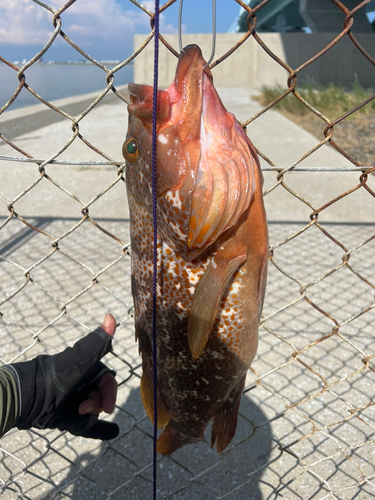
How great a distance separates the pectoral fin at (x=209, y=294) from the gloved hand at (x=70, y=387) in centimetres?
62

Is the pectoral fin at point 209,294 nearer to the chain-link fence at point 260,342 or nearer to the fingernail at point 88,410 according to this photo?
the chain-link fence at point 260,342

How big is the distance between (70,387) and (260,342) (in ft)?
5.65

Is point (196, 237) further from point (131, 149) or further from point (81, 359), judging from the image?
point (81, 359)

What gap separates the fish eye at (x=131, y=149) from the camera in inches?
40.9

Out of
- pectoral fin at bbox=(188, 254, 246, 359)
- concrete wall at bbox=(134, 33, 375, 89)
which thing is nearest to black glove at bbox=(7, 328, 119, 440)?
pectoral fin at bbox=(188, 254, 246, 359)

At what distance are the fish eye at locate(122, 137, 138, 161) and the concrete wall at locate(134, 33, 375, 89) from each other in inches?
754

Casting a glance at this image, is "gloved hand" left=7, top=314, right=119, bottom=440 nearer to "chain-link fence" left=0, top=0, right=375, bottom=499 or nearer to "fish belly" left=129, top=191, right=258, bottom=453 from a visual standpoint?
"chain-link fence" left=0, top=0, right=375, bottom=499

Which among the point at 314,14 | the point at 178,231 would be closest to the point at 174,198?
the point at 178,231

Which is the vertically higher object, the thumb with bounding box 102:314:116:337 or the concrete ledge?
the thumb with bounding box 102:314:116:337

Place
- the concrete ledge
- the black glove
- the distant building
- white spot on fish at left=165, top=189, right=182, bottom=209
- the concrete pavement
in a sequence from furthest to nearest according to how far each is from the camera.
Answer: the distant building
the concrete ledge
the concrete pavement
the black glove
white spot on fish at left=165, top=189, right=182, bottom=209

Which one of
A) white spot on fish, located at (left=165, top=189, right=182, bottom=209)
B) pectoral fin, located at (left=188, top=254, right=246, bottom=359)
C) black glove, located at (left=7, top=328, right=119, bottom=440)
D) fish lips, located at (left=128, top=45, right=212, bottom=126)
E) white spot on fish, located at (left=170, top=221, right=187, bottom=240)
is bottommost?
black glove, located at (left=7, top=328, right=119, bottom=440)

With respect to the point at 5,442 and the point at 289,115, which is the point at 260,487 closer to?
the point at 5,442

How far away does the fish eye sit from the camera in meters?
1.04

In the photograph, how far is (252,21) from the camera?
1018mm
